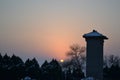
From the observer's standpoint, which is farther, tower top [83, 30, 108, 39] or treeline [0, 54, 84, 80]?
treeline [0, 54, 84, 80]

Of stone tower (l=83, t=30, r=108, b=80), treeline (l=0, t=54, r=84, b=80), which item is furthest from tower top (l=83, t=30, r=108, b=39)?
treeline (l=0, t=54, r=84, b=80)

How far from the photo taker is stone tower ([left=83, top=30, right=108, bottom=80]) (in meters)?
48.8

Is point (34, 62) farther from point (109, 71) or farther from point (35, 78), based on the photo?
point (109, 71)

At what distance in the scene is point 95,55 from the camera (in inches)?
1928

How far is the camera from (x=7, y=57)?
56969mm

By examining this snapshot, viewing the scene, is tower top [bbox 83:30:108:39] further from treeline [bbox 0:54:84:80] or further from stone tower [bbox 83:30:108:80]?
treeline [bbox 0:54:84:80]

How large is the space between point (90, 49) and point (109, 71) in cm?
854

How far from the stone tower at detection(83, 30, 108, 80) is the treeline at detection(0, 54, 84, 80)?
8.20 meters

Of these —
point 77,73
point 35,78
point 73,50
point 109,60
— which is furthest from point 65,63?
point 35,78

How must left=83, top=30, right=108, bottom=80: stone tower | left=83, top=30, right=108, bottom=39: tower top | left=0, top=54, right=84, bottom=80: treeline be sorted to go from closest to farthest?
left=83, top=30, right=108, bottom=80: stone tower
left=83, top=30, right=108, bottom=39: tower top
left=0, top=54, right=84, bottom=80: treeline

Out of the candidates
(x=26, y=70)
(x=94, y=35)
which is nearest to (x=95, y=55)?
(x=94, y=35)

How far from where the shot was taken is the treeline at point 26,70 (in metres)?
52.9

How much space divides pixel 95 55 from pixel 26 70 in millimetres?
11275

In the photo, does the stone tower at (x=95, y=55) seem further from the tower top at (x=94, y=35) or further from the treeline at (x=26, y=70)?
the treeline at (x=26, y=70)
